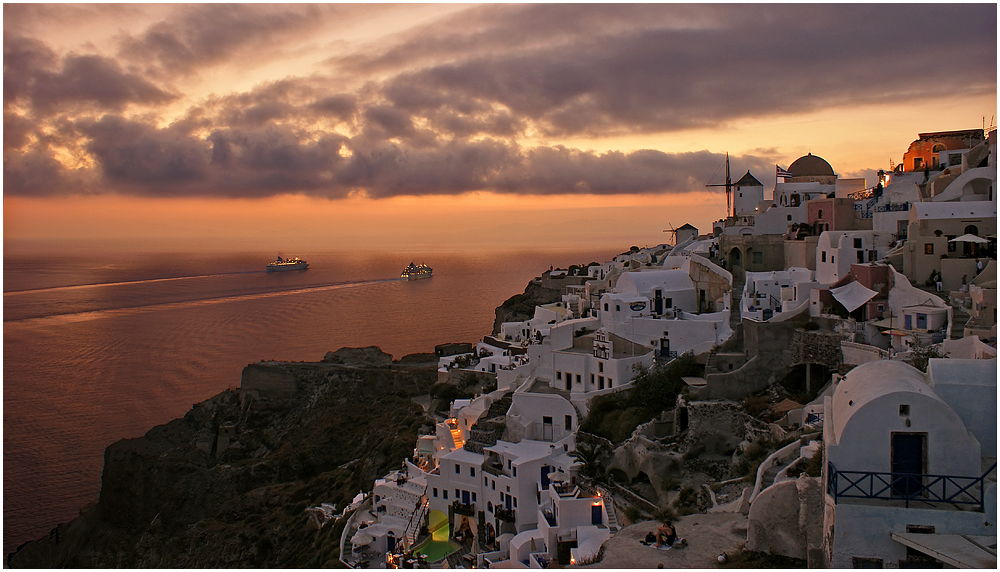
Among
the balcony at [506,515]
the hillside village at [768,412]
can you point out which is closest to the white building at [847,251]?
the hillside village at [768,412]

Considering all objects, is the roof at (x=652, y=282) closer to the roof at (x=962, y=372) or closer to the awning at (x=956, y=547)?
the roof at (x=962, y=372)

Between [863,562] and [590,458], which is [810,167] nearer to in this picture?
[590,458]

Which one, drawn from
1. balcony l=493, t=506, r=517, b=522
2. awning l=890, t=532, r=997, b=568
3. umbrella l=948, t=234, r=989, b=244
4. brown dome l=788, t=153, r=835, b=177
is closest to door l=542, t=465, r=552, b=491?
balcony l=493, t=506, r=517, b=522

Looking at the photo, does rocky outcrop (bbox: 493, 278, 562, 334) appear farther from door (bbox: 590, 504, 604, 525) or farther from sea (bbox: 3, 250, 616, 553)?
door (bbox: 590, 504, 604, 525)

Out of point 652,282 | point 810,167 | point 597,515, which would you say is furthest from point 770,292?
point 810,167

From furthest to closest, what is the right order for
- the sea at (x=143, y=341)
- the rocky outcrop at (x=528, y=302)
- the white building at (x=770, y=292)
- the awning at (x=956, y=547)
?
the rocky outcrop at (x=528, y=302) → the sea at (x=143, y=341) → the white building at (x=770, y=292) → the awning at (x=956, y=547)

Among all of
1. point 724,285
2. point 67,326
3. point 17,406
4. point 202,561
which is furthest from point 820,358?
point 67,326
